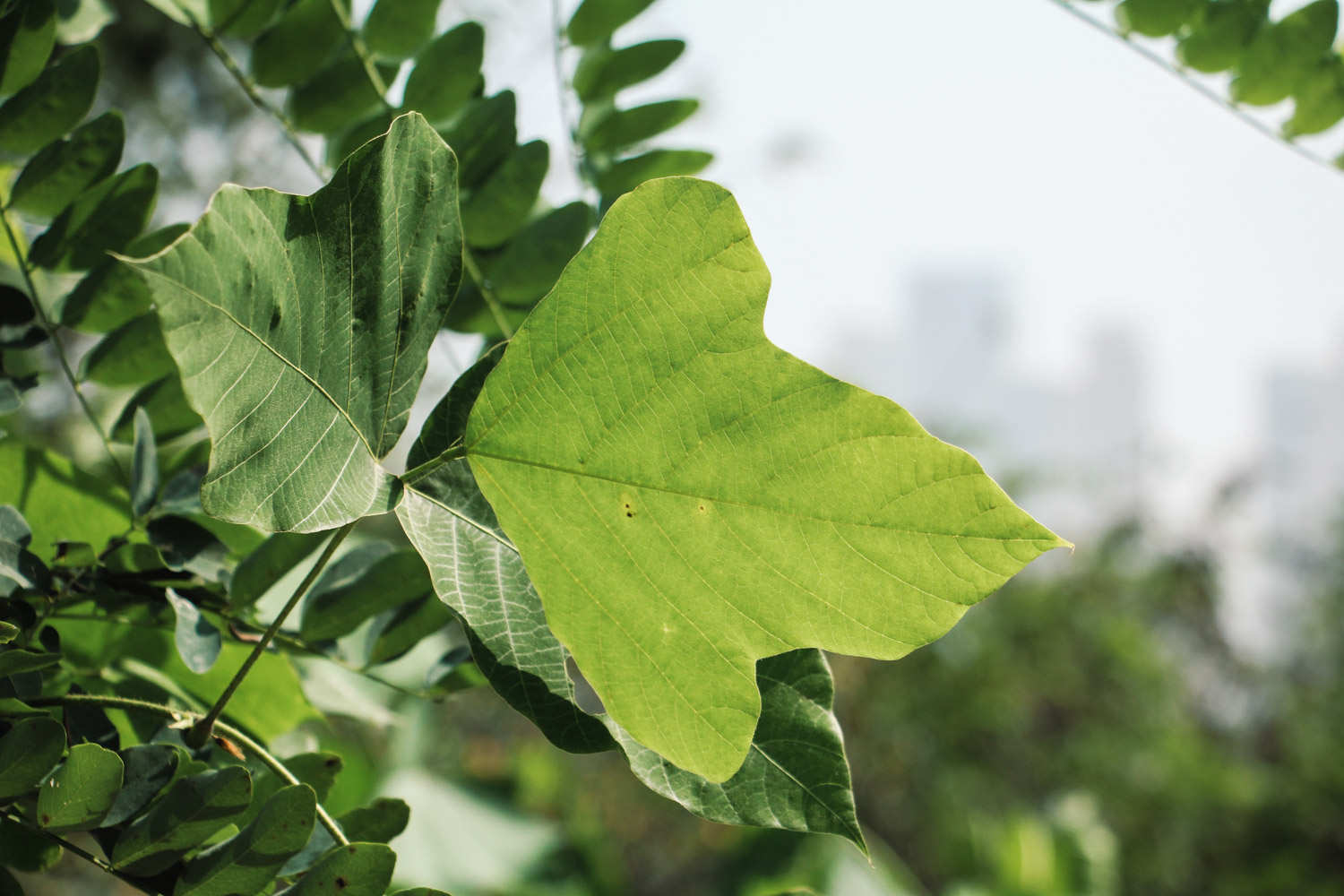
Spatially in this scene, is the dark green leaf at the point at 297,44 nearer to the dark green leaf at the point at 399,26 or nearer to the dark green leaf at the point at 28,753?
the dark green leaf at the point at 399,26

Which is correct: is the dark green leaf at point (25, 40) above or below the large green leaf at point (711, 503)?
above

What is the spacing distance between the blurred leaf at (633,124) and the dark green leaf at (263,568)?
26 cm

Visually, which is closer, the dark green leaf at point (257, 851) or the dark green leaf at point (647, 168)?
the dark green leaf at point (257, 851)

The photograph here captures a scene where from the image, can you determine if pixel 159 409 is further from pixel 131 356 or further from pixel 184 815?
pixel 184 815

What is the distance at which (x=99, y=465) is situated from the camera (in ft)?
1.77

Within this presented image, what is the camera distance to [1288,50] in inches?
16.6

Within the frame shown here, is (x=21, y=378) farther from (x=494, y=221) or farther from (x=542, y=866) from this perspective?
(x=542, y=866)

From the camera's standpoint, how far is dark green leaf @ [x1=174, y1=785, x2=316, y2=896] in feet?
0.63

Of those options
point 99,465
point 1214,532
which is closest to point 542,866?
point 99,465

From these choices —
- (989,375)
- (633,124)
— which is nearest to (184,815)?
(633,124)

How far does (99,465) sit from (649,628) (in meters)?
0.51

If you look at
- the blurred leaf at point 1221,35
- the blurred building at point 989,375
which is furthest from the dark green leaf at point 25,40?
the blurred building at point 989,375

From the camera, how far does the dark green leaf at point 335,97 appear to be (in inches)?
14.5

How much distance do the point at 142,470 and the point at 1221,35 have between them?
0.51 m
